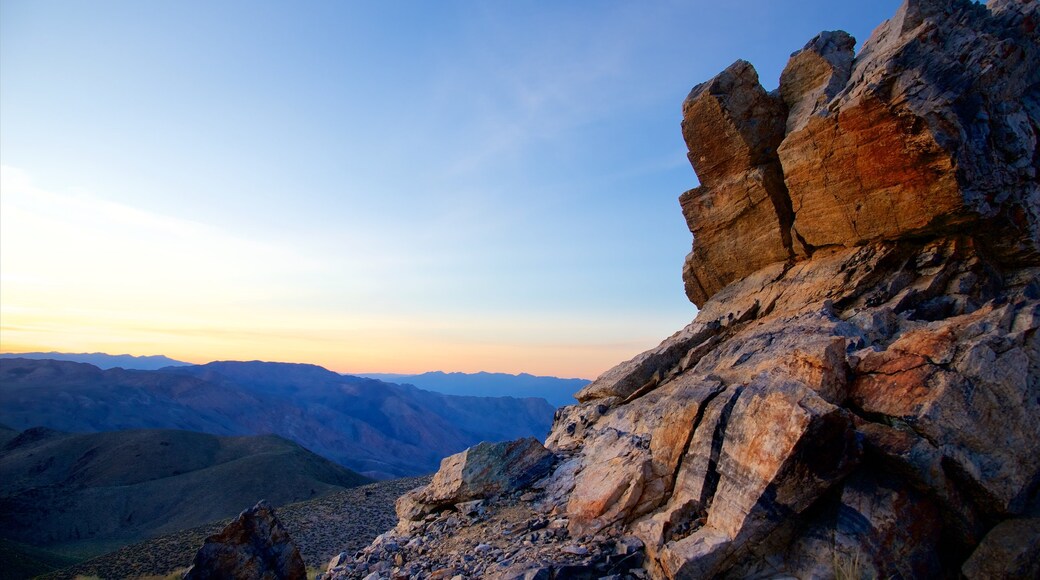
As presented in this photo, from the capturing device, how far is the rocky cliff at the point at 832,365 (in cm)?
959

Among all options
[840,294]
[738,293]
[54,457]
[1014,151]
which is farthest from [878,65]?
[54,457]

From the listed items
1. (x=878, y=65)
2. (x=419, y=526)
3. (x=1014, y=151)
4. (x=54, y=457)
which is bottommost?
(x=54, y=457)

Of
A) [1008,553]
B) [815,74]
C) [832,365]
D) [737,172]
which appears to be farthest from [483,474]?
[815,74]

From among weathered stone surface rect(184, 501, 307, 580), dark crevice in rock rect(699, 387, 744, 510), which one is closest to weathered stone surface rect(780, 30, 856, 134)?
dark crevice in rock rect(699, 387, 744, 510)

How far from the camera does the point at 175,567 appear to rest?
33.1 m

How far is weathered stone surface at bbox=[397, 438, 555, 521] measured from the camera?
15.6m

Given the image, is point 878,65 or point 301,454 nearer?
point 878,65

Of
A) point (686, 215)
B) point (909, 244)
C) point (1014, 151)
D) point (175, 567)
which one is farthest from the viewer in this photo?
point (175, 567)

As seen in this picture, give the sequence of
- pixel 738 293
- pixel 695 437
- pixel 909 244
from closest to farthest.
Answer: pixel 695 437, pixel 909 244, pixel 738 293

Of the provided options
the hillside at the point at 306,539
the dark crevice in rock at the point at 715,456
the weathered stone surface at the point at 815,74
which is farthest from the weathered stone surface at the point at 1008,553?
the hillside at the point at 306,539

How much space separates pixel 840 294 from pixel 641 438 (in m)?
6.70

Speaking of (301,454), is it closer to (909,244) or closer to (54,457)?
(54,457)

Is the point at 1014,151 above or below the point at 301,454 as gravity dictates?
above

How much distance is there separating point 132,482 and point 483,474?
79.5 meters
